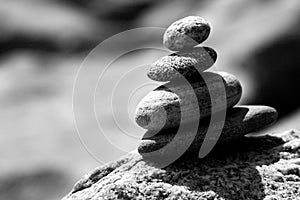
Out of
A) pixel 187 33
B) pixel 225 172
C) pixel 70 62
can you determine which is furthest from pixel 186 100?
Answer: pixel 70 62

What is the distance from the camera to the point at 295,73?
15523mm

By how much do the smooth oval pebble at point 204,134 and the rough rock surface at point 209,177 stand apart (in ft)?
0.47

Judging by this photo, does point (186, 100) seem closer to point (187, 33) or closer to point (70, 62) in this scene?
point (187, 33)

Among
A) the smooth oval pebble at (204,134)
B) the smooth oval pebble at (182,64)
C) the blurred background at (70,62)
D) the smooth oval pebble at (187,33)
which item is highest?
the blurred background at (70,62)

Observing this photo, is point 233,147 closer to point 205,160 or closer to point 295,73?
point 205,160

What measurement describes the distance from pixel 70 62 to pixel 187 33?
62.9ft

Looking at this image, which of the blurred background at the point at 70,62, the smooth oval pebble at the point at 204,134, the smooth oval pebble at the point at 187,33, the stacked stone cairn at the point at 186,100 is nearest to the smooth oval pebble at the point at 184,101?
the stacked stone cairn at the point at 186,100

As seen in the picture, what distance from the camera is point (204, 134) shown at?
4.63 m

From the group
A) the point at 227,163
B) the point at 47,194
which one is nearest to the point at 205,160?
the point at 227,163

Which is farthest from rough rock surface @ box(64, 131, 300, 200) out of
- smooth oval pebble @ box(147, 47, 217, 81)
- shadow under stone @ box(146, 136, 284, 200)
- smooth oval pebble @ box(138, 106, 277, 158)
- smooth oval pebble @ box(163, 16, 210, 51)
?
smooth oval pebble @ box(163, 16, 210, 51)

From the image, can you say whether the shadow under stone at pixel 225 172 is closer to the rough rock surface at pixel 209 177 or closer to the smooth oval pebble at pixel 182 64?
the rough rock surface at pixel 209 177

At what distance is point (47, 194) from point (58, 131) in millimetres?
2819

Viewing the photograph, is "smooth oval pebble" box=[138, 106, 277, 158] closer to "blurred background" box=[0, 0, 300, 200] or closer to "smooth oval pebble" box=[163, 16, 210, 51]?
"smooth oval pebble" box=[163, 16, 210, 51]

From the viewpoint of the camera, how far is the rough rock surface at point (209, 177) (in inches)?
173
